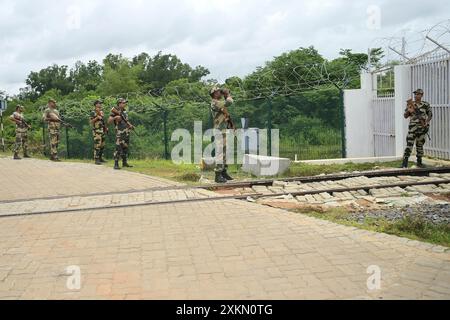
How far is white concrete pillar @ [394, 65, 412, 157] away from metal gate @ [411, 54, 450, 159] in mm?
435

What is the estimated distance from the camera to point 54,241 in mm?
5988

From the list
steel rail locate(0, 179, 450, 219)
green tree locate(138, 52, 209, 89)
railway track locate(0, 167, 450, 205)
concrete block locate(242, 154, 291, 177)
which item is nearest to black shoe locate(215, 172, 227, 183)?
railway track locate(0, 167, 450, 205)

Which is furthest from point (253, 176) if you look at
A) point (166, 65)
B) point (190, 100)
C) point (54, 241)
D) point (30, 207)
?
point (166, 65)

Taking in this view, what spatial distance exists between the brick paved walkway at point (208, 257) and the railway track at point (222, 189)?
0.51 metres

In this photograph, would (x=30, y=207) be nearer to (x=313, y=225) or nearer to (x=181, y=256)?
(x=181, y=256)

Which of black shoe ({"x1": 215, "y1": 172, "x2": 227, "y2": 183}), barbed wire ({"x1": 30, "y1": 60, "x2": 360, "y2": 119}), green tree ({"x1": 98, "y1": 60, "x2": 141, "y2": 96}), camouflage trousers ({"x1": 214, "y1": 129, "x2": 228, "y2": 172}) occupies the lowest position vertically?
black shoe ({"x1": 215, "y1": 172, "x2": 227, "y2": 183})

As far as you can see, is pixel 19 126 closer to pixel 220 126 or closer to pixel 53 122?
pixel 53 122

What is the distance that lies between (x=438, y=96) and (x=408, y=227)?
809cm

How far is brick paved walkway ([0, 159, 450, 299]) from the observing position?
412 centimetres

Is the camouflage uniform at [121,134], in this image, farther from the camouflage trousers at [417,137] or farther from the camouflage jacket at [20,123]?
the camouflage trousers at [417,137]

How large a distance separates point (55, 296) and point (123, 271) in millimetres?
717

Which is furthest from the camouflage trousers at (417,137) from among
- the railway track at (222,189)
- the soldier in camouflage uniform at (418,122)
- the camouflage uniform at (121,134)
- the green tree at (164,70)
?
the green tree at (164,70)

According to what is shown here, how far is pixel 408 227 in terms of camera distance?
19.1 feet

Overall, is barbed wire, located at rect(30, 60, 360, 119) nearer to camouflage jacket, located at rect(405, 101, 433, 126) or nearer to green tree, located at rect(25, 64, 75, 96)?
camouflage jacket, located at rect(405, 101, 433, 126)
